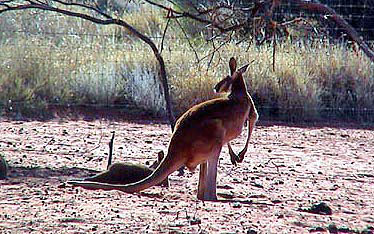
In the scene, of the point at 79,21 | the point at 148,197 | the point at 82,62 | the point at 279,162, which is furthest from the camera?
the point at 79,21

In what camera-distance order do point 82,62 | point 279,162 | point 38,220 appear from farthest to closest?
point 82,62, point 279,162, point 38,220

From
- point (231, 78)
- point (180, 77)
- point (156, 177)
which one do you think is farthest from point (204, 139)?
point (180, 77)

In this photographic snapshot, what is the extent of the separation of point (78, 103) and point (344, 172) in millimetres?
5398

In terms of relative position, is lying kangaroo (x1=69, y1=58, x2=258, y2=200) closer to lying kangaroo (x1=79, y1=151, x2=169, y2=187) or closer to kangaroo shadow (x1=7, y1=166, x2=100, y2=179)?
lying kangaroo (x1=79, y1=151, x2=169, y2=187)

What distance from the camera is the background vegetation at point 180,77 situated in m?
13.3

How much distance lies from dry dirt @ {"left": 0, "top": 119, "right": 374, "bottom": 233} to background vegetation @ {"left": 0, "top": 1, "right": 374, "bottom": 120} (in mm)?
797

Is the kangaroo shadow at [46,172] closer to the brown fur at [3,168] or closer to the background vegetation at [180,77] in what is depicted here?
the brown fur at [3,168]

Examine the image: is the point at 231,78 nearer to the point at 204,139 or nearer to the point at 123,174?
the point at 204,139

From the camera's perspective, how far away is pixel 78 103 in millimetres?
13297

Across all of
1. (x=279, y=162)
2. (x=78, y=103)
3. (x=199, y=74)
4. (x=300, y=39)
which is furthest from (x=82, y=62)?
(x=279, y=162)

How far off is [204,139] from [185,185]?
60.2 inches

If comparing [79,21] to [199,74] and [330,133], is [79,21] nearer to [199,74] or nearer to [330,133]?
[199,74]

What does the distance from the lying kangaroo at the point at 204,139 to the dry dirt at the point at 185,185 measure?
172 mm

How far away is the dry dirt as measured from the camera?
5.76 metres
